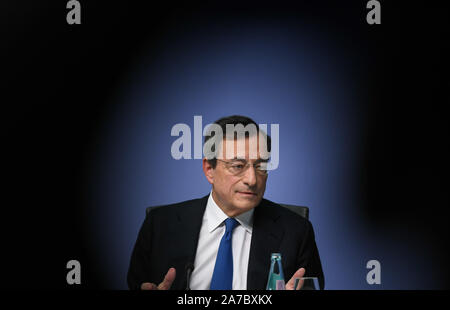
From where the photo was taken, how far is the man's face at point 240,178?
2.58 m

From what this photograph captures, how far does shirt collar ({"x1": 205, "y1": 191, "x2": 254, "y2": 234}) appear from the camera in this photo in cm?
265

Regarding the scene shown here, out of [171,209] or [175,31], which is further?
[175,31]

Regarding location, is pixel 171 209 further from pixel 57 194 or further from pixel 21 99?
pixel 21 99

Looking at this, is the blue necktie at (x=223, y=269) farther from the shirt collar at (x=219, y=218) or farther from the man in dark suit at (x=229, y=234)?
the shirt collar at (x=219, y=218)

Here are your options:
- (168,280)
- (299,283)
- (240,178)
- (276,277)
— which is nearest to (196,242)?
(168,280)

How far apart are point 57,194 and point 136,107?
67cm

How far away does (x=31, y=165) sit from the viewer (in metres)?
3.01

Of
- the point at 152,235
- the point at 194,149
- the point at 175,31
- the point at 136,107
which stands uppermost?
the point at 175,31

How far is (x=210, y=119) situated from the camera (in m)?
2.94

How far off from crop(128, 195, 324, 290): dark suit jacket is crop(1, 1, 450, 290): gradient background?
0.63 feet

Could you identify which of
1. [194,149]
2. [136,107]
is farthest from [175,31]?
[194,149]
